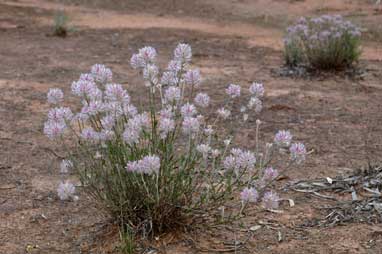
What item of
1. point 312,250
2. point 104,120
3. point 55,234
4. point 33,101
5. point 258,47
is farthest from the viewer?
point 258,47

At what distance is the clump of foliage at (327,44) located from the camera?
8.40m

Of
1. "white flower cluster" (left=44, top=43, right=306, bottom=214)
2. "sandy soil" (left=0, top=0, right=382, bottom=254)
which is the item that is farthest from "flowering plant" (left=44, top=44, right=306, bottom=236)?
"sandy soil" (left=0, top=0, right=382, bottom=254)

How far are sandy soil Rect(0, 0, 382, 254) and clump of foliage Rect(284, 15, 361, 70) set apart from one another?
236mm

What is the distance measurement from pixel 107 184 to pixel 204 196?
0.48m

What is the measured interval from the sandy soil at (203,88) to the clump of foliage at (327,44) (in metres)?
0.24

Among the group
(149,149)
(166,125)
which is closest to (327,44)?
(149,149)

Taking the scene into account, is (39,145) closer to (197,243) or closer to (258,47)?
(197,243)

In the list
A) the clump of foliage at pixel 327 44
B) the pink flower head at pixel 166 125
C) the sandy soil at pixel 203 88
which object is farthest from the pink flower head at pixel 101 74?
the clump of foliage at pixel 327 44

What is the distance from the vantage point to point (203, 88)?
7.61 meters

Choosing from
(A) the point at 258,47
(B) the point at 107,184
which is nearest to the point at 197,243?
(B) the point at 107,184

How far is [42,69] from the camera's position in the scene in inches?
335

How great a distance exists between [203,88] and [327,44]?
1.87m

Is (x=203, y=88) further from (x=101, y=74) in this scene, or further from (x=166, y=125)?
(x=166, y=125)

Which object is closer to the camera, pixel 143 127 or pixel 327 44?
pixel 143 127
